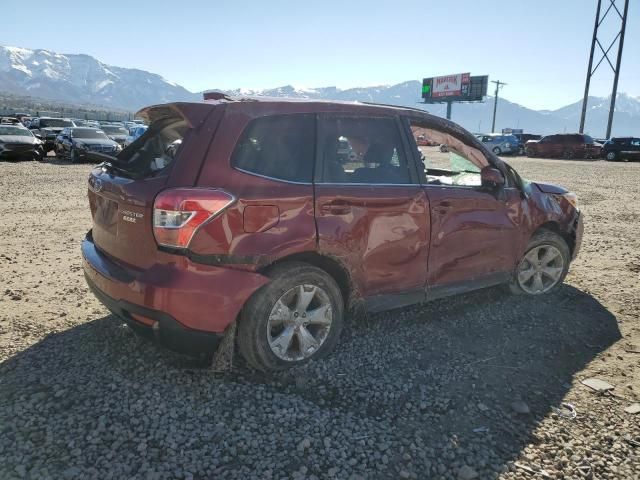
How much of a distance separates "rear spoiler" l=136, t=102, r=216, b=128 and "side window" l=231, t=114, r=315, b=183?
276 millimetres

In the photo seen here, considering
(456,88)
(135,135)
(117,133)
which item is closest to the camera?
(135,135)

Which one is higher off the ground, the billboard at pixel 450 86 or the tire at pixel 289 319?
the billboard at pixel 450 86

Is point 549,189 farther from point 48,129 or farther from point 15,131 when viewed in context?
point 48,129

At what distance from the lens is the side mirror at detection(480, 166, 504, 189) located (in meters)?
4.15

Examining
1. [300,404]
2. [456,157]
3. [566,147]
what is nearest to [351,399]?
[300,404]

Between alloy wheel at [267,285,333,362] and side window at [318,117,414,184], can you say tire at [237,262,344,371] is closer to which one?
alloy wheel at [267,285,333,362]

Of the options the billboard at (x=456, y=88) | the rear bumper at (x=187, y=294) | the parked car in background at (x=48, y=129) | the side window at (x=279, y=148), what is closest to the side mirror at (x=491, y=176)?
the side window at (x=279, y=148)

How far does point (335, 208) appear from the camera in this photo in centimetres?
334

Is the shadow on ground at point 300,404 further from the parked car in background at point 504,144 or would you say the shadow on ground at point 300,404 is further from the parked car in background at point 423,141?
the parked car in background at point 504,144

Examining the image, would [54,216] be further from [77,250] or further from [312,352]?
[312,352]

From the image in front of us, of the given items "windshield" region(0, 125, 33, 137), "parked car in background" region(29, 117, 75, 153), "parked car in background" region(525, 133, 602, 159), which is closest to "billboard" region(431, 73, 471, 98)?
"parked car in background" region(525, 133, 602, 159)

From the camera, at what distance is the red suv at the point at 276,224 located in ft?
9.59

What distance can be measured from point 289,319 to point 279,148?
44.1 inches

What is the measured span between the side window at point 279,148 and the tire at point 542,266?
2583 mm
